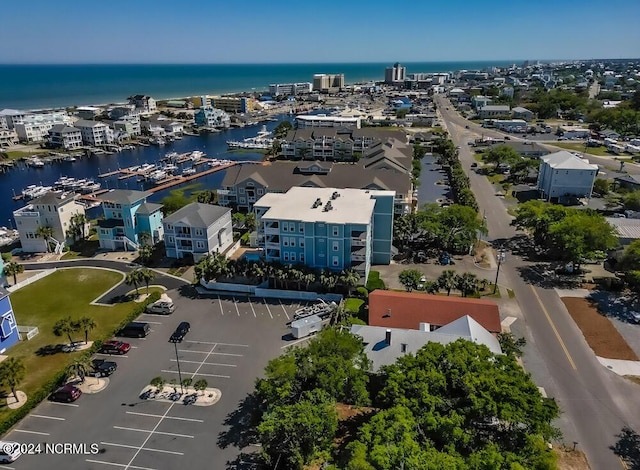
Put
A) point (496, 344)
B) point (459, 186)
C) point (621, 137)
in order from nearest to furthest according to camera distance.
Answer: point (496, 344) < point (459, 186) < point (621, 137)

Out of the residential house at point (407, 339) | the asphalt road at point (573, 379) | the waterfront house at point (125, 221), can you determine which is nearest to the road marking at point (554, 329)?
the asphalt road at point (573, 379)

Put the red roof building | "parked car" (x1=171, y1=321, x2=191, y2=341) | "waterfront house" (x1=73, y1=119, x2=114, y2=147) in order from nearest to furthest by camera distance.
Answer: the red roof building, "parked car" (x1=171, y1=321, x2=191, y2=341), "waterfront house" (x1=73, y1=119, x2=114, y2=147)

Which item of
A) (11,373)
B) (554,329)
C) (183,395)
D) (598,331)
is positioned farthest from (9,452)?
(598,331)

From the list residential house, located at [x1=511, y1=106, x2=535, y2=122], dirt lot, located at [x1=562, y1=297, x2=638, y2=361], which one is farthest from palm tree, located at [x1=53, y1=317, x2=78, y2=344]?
residential house, located at [x1=511, y1=106, x2=535, y2=122]

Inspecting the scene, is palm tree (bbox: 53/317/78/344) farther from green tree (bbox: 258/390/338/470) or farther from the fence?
green tree (bbox: 258/390/338/470)

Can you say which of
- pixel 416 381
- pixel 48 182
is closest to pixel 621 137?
pixel 416 381

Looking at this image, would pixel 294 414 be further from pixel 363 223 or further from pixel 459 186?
pixel 459 186
